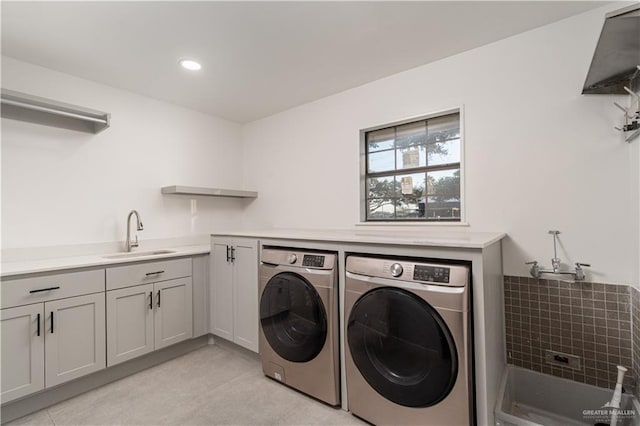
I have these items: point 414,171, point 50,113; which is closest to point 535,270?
point 414,171

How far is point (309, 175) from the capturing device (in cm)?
314

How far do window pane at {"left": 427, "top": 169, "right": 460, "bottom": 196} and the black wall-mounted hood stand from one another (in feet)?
2.94

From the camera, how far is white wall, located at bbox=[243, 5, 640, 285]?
5.53ft

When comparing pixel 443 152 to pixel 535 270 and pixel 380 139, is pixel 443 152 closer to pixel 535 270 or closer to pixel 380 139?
pixel 380 139

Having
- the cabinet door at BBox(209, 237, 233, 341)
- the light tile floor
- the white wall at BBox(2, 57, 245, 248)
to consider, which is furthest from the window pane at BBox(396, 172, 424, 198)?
the white wall at BBox(2, 57, 245, 248)

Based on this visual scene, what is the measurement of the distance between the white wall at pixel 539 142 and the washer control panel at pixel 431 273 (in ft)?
2.89

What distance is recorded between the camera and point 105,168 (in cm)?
268

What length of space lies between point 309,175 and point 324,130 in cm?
49

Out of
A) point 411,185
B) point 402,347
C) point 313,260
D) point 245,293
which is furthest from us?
point 411,185

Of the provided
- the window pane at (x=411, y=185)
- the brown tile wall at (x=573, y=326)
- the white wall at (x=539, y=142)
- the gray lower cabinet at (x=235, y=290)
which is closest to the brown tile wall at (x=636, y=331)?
the brown tile wall at (x=573, y=326)

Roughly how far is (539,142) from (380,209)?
129 cm

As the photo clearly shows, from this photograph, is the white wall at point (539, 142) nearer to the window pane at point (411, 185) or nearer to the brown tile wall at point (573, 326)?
the brown tile wall at point (573, 326)

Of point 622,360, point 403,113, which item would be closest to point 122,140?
point 403,113

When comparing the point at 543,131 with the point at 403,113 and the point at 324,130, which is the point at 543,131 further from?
the point at 324,130
